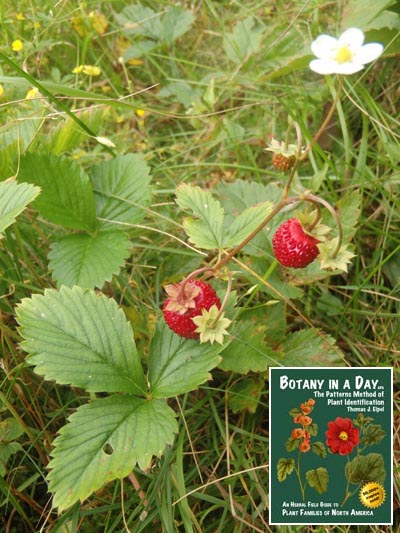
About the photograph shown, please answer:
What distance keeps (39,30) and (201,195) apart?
119cm

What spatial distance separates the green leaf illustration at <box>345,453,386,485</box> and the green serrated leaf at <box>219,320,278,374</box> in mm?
241

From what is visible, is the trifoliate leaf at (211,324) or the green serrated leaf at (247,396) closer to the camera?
the trifoliate leaf at (211,324)

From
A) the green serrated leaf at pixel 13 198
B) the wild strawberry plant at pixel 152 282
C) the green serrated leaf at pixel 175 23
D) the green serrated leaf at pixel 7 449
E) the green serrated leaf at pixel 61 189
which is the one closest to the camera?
the wild strawberry plant at pixel 152 282

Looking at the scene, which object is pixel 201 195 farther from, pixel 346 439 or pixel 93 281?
pixel 346 439

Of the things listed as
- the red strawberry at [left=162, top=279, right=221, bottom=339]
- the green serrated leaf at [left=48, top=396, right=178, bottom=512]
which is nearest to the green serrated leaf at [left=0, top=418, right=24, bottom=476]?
the green serrated leaf at [left=48, top=396, right=178, bottom=512]

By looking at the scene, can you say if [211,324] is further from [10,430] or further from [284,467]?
[10,430]

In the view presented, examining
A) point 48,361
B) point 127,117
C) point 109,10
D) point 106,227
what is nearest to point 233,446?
point 48,361

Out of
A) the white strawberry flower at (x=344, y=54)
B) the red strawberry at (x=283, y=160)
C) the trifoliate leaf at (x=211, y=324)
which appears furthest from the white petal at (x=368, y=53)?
the trifoliate leaf at (x=211, y=324)

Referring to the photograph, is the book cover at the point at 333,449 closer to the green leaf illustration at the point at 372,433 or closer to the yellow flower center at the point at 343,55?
the green leaf illustration at the point at 372,433

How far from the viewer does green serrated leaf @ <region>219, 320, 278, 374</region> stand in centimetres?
119

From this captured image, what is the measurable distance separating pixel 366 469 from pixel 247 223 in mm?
508

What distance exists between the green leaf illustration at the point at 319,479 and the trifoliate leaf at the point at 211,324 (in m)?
0.28

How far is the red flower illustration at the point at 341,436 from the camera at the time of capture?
3.42 ft

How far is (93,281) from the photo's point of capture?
49.9 inches
